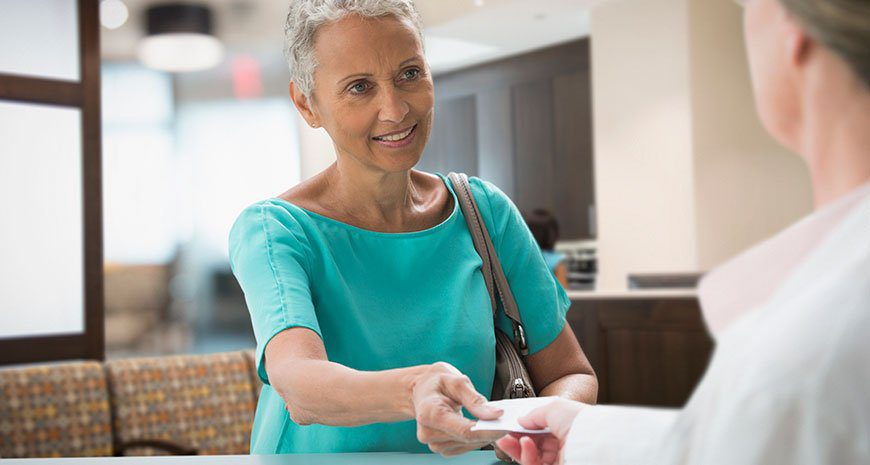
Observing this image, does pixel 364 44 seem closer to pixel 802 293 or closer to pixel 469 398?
pixel 469 398

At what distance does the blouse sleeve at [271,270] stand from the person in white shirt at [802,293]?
0.70 m

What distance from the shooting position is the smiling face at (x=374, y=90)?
1.40 metres

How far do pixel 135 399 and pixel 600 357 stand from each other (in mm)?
2536

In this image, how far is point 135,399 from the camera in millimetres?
4016

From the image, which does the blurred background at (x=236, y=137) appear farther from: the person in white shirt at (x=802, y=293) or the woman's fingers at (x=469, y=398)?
the person in white shirt at (x=802, y=293)

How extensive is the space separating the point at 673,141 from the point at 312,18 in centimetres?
531

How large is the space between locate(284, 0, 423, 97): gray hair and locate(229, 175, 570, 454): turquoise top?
22 cm

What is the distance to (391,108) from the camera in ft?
4.65

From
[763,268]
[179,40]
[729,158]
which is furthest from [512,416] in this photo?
[179,40]

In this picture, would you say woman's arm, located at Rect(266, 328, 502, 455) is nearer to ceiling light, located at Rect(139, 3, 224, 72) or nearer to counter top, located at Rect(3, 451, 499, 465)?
counter top, located at Rect(3, 451, 499, 465)

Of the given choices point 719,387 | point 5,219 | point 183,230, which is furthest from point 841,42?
point 183,230

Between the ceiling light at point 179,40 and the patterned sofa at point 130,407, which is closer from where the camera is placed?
the patterned sofa at point 130,407

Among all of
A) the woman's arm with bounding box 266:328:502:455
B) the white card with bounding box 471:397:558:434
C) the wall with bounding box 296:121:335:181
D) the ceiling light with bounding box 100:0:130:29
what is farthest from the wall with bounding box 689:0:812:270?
the white card with bounding box 471:397:558:434

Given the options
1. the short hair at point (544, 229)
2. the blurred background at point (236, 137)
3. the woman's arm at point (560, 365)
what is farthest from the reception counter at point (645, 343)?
the woman's arm at point (560, 365)
